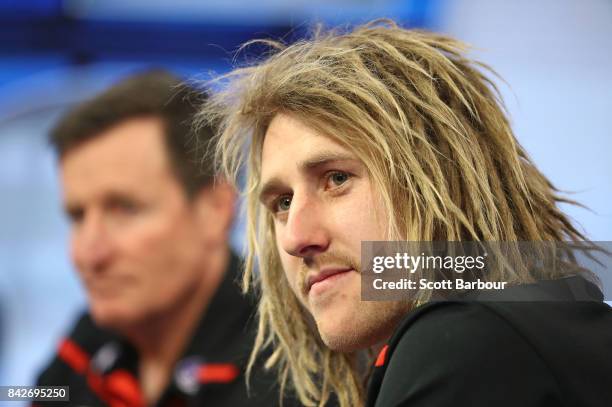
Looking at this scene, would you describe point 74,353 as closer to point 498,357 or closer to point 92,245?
point 92,245

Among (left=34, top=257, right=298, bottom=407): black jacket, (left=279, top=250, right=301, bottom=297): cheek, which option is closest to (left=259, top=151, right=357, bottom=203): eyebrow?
(left=279, top=250, right=301, bottom=297): cheek

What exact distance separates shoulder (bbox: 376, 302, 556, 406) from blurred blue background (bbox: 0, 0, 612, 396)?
5.69 feet

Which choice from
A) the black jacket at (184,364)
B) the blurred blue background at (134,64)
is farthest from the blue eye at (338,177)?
the blurred blue background at (134,64)

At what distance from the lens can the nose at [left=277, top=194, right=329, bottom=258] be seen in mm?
1007

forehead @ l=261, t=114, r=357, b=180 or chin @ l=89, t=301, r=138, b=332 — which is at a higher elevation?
chin @ l=89, t=301, r=138, b=332

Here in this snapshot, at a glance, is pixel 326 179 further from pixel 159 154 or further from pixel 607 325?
pixel 159 154

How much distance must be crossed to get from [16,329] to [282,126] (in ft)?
6.47

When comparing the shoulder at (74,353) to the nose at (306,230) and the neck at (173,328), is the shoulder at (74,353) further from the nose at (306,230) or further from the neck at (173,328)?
the nose at (306,230)

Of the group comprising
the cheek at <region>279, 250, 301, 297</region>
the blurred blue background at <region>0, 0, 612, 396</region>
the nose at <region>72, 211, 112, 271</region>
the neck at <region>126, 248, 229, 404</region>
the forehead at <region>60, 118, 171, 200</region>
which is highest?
the blurred blue background at <region>0, 0, 612, 396</region>

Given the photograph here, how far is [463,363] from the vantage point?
792 mm

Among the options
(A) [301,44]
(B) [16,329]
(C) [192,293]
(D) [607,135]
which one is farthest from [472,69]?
(B) [16,329]

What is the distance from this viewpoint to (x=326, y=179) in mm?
1039

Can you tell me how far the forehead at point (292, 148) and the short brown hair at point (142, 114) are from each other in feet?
3.47

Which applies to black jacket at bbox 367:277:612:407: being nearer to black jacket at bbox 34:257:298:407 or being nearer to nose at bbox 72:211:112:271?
black jacket at bbox 34:257:298:407
